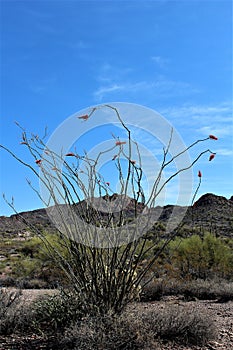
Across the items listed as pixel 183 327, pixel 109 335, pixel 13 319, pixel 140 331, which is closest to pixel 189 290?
pixel 183 327

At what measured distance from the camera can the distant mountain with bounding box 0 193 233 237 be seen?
6.95 meters

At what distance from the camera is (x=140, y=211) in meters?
7.21

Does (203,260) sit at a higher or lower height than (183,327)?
higher

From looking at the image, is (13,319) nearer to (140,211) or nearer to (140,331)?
(140,331)

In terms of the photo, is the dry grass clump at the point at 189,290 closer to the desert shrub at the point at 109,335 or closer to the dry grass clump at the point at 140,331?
the dry grass clump at the point at 140,331

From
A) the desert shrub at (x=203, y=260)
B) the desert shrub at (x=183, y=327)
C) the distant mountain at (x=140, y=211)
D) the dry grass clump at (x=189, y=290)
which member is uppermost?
the distant mountain at (x=140, y=211)

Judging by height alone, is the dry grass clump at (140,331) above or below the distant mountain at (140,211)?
below

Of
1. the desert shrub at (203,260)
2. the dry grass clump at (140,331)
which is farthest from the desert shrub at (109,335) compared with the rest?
the desert shrub at (203,260)

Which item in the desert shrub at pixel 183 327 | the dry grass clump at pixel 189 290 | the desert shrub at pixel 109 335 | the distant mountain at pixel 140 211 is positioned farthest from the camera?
the dry grass clump at pixel 189 290

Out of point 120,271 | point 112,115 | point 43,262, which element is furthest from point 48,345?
point 43,262

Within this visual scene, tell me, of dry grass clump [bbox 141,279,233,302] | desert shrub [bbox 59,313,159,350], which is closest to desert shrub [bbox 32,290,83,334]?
desert shrub [bbox 59,313,159,350]

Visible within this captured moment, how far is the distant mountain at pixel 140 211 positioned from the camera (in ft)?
22.8

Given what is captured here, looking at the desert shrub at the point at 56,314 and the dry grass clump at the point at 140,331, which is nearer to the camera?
the dry grass clump at the point at 140,331

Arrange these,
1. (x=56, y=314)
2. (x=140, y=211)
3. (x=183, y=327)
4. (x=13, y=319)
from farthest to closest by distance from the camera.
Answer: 1. (x=140, y=211)
2. (x=13, y=319)
3. (x=56, y=314)
4. (x=183, y=327)
